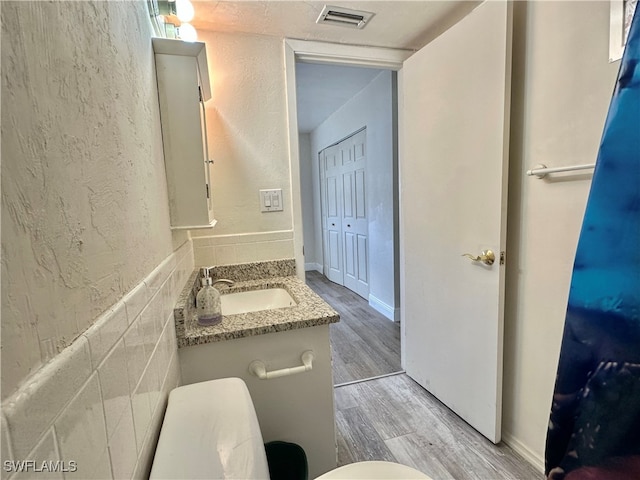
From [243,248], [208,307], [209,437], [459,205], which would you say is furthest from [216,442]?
[459,205]

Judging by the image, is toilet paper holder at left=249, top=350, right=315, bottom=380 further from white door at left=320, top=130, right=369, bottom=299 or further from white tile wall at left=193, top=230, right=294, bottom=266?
white door at left=320, top=130, right=369, bottom=299

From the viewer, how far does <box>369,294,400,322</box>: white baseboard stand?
291 centimetres

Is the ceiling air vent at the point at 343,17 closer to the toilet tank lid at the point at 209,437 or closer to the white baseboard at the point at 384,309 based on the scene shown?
the toilet tank lid at the point at 209,437

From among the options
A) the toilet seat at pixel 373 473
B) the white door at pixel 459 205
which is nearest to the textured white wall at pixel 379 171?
the white door at pixel 459 205

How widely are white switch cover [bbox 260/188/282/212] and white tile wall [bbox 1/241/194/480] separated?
3.04ft

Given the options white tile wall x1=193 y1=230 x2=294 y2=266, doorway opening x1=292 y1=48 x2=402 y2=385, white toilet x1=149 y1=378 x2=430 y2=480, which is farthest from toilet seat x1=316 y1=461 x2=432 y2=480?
doorway opening x1=292 y1=48 x2=402 y2=385

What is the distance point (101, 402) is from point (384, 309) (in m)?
2.86

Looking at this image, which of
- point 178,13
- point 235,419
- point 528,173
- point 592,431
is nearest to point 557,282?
point 528,173

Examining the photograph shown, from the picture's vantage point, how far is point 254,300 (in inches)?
59.2

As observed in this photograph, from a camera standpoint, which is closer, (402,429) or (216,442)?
(216,442)

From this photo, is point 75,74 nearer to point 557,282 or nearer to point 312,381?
point 312,381

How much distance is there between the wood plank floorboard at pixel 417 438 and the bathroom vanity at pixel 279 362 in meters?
0.41

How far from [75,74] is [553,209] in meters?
1.41

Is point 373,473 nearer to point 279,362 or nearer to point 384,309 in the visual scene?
point 279,362
